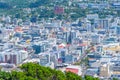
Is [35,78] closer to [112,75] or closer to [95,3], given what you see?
[112,75]

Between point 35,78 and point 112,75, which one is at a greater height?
point 35,78

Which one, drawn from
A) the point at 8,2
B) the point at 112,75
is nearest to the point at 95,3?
the point at 8,2

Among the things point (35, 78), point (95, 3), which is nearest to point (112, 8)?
point (95, 3)

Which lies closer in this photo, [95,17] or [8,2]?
[95,17]

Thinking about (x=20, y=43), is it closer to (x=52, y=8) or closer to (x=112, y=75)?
(x=112, y=75)

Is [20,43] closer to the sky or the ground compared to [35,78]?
closer to the ground

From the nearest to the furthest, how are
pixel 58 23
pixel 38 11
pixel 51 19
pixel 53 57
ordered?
pixel 53 57 → pixel 58 23 → pixel 51 19 → pixel 38 11

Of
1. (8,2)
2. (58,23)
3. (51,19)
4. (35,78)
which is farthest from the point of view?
(8,2)

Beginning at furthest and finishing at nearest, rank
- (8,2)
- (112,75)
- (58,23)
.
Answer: (8,2)
(58,23)
(112,75)

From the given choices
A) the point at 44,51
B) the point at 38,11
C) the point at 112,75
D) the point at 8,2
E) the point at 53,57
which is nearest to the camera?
the point at 112,75
